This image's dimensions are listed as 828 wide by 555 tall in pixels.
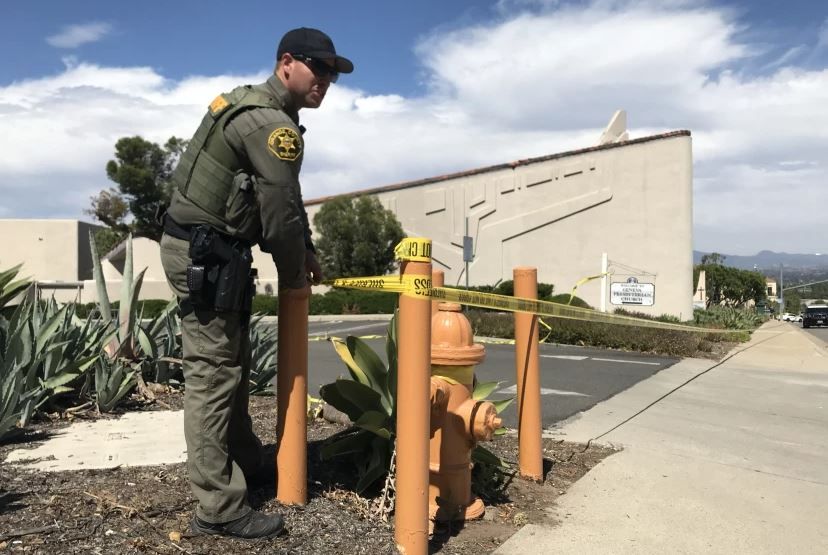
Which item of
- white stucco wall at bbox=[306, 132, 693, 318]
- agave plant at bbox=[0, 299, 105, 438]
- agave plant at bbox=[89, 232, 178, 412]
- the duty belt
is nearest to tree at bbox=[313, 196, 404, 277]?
white stucco wall at bbox=[306, 132, 693, 318]

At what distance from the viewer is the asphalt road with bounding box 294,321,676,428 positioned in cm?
615

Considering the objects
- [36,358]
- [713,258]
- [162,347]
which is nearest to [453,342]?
[36,358]

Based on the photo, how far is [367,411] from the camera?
291 cm

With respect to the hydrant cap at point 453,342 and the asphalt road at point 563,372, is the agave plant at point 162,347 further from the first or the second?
the hydrant cap at point 453,342

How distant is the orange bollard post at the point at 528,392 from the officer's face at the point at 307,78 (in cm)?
153

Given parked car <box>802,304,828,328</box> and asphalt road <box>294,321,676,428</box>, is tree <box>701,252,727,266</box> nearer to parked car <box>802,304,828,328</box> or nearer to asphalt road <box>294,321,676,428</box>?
parked car <box>802,304,828,328</box>

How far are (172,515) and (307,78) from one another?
5.60 ft

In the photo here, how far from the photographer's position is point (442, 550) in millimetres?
2654

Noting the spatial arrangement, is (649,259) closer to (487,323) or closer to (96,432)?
(487,323)

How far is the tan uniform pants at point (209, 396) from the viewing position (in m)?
2.30

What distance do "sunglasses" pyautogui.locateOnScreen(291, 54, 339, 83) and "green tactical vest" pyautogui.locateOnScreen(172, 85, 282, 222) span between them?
23 cm

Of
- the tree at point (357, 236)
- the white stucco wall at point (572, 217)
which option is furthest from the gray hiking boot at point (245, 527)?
the tree at point (357, 236)

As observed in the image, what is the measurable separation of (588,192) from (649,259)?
3.15m

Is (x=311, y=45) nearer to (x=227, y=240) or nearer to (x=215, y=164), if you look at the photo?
(x=215, y=164)
